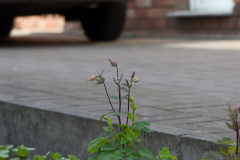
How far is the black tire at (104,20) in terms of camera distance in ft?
31.2

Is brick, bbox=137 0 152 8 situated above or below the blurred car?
below

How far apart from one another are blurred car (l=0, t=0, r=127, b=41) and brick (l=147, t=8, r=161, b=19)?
290 centimetres

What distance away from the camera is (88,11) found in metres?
9.92

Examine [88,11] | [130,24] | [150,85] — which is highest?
[150,85]

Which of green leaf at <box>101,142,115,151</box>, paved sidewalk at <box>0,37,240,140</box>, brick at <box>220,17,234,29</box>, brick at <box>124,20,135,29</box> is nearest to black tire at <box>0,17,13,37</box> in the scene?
brick at <box>124,20,135,29</box>

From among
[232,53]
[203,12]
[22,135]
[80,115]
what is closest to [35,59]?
[232,53]

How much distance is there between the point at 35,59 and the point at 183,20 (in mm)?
6666

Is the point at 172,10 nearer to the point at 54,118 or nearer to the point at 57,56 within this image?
the point at 57,56

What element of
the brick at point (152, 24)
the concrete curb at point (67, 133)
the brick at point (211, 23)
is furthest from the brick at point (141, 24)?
the concrete curb at point (67, 133)

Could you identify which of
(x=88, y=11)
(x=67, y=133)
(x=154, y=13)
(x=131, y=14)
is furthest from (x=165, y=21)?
(x=67, y=133)

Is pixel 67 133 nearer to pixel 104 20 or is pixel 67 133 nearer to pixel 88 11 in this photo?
pixel 104 20

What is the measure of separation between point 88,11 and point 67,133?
745 cm

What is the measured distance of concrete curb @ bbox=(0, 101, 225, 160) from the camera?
2039mm

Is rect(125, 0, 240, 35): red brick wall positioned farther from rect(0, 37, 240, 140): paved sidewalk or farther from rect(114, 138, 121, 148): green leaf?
rect(114, 138, 121, 148): green leaf
